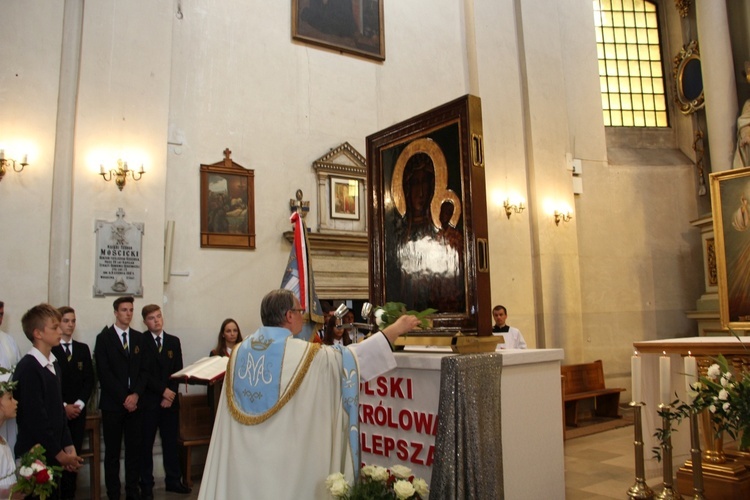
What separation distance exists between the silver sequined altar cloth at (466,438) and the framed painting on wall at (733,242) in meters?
6.61

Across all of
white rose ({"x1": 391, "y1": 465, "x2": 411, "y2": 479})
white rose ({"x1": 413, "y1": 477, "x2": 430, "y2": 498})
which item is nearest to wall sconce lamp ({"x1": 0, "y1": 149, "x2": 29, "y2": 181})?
white rose ({"x1": 391, "y1": 465, "x2": 411, "y2": 479})

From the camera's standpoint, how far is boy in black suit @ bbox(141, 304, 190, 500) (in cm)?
616

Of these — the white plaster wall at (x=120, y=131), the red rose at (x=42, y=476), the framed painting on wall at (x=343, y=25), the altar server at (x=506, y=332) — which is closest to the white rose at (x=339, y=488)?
the red rose at (x=42, y=476)

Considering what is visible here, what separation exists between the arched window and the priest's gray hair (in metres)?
10.8

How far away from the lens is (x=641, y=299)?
38.1ft

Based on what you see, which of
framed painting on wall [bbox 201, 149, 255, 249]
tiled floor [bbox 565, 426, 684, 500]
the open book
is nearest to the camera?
tiled floor [bbox 565, 426, 684, 500]

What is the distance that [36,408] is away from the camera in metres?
3.88

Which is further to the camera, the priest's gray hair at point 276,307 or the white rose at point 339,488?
the priest's gray hair at point 276,307

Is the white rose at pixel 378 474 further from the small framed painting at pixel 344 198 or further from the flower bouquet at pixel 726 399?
the small framed painting at pixel 344 198

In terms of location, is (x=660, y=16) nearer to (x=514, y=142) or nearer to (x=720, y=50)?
(x=720, y=50)

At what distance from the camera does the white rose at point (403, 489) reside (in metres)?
2.81

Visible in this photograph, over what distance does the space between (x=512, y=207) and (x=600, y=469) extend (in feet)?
16.2

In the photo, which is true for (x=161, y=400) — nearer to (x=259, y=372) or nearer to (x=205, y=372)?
(x=205, y=372)

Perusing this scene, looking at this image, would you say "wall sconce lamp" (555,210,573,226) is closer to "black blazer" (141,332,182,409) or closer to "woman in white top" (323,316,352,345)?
"woman in white top" (323,316,352,345)
